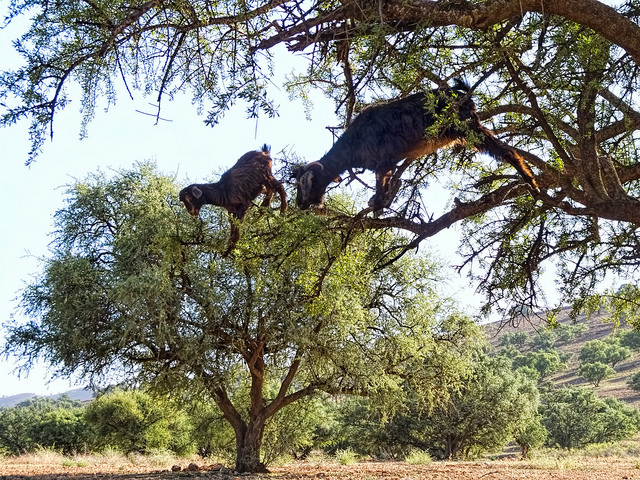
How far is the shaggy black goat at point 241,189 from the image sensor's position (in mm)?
6109

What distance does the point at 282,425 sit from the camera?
54.7 feet

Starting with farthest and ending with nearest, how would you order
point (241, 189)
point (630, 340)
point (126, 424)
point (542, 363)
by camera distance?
1. point (630, 340)
2. point (542, 363)
3. point (126, 424)
4. point (241, 189)

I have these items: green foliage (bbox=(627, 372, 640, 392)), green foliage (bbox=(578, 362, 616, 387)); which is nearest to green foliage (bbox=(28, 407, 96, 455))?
green foliage (bbox=(627, 372, 640, 392))

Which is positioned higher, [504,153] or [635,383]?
[504,153]

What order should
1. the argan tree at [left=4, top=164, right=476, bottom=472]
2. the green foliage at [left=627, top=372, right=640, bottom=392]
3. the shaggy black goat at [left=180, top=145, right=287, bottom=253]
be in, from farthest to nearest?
1. the green foliage at [left=627, top=372, right=640, bottom=392]
2. the argan tree at [left=4, top=164, right=476, bottom=472]
3. the shaggy black goat at [left=180, top=145, right=287, bottom=253]

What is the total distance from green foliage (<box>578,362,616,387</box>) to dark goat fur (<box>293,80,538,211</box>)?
2072 inches

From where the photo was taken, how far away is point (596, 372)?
1960 inches

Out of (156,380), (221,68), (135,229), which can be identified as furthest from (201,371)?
(221,68)

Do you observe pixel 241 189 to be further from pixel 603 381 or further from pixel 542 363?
pixel 542 363

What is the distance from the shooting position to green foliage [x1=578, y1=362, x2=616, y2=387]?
49.6m

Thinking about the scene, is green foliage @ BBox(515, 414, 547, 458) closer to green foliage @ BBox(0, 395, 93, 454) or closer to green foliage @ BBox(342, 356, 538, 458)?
green foliage @ BBox(342, 356, 538, 458)

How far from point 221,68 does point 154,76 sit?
0.69 m

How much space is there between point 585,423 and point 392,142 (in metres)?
36.7

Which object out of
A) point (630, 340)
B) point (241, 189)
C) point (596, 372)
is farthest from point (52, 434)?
point (630, 340)
